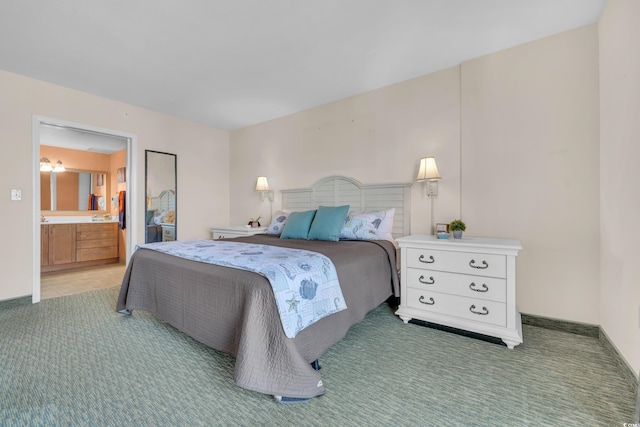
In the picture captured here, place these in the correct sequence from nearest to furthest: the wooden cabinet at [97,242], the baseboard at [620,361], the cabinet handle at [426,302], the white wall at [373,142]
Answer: the baseboard at [620,361]
the cabinet handle at [426,302]
the white wall at [373,142]
the wooden cabinet at [97,242]

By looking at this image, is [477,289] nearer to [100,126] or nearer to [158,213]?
[158,213]

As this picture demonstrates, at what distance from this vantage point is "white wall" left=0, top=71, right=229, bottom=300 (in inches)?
113

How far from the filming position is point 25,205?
2.97 metres

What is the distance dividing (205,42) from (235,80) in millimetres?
705

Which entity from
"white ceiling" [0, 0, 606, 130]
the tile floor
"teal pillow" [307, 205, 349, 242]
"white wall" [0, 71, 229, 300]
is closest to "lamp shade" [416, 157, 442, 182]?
"teal pillow" [307, 205, 349, 242]

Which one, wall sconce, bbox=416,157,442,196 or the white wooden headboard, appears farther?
the white wooden headboard

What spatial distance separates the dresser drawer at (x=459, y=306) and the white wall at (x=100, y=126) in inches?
142

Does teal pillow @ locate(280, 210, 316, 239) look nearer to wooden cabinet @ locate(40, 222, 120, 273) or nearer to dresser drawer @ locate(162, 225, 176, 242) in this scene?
dresser drawer @ locate(162, 225, 176, 242)

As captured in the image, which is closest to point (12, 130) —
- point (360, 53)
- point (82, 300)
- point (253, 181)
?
point (82, 300)

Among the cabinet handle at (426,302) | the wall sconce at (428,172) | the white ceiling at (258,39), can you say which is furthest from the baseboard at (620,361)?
the white ceiling at (258,39)

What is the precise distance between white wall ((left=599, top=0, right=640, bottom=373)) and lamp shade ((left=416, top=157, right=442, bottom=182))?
3.90 ft

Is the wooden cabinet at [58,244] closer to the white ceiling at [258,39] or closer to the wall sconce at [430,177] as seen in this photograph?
the white ceiling at [258,39]

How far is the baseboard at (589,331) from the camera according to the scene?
5.16ft

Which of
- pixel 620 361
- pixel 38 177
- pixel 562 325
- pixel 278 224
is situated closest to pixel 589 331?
pixel 562 325
